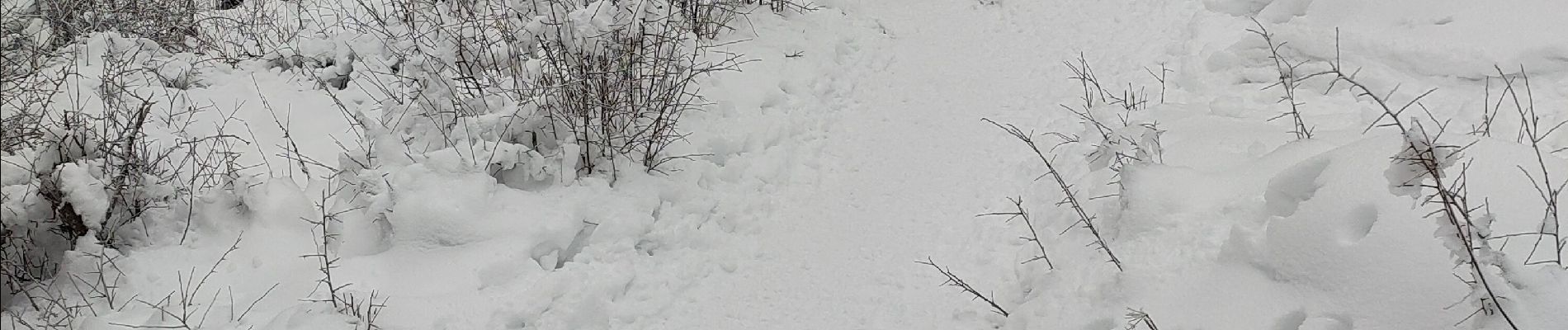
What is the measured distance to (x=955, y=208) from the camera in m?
4.60

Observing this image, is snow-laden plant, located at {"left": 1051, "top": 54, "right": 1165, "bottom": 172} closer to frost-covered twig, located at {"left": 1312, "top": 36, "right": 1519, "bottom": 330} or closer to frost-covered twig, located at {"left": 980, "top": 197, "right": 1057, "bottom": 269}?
frost-covered twig, located at {"left": 980, "top": 197, "right": 1057, "bottom": 269}

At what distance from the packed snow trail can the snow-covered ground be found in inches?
0.7

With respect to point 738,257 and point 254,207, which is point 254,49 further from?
point 738,257

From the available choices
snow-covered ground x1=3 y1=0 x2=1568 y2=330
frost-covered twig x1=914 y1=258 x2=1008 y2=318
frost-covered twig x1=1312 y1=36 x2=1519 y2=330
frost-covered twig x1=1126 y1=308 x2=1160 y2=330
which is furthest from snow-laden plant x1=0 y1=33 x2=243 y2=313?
frost-covered twig x1=1312 y1=36 x2=1519 y2=330

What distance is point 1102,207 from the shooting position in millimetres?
4180

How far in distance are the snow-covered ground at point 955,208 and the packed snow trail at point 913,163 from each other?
2cm

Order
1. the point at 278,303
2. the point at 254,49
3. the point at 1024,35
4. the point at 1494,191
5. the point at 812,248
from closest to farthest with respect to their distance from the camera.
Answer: the point at 1494,191 → the point at 278,303 → the point at 812,248 → the point at 254,49 → the point at 1024,35

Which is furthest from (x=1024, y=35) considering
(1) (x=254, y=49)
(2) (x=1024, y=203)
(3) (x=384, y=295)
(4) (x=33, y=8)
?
(4) (x=33, y=8)

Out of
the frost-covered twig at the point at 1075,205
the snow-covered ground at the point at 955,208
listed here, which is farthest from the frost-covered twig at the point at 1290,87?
the frost-covered twig at the point at 1075,205

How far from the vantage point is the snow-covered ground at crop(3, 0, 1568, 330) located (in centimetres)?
325

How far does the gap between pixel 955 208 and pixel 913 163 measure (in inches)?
19.7

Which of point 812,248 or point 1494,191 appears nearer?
point 1494,191

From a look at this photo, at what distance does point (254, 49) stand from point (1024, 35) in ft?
15.9

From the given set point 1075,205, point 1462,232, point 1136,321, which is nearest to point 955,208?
point 1075,205
